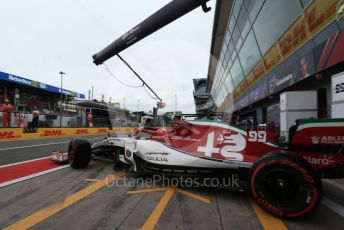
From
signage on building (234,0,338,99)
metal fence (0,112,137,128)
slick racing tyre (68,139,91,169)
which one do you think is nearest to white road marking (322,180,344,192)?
signage on building (234,0,338,99)

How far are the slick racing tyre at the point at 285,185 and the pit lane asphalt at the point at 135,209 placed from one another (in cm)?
17

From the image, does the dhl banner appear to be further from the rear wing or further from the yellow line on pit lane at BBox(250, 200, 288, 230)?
the yellow line on pit lane at BBox(250, 200, 288, 230)

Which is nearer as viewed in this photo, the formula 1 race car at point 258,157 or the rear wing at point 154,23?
the formula 1 race car at point 258,157

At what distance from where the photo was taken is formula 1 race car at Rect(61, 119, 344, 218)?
2988 mm

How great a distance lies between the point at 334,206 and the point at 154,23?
5548mm

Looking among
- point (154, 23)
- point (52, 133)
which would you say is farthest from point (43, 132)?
point (154, 23)

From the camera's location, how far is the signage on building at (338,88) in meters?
4.70

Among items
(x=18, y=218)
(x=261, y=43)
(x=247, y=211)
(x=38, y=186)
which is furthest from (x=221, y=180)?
(x=261, y=43)

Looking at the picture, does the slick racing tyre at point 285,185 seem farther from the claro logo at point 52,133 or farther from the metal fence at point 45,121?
the metal fence at point 45,121

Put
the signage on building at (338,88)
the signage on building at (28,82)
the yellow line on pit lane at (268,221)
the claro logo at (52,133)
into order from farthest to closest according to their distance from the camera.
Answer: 1. the signage on building at (28,82)
2. the claro logo at (52,133)
3. the signage on building at (338,88)
4. the yellow line on pit lane at (268,221)

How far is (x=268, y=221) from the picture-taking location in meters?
2.97

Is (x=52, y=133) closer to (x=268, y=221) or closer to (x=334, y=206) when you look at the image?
(x=268, y=221)

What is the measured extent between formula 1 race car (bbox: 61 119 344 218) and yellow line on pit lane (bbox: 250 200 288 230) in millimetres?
88

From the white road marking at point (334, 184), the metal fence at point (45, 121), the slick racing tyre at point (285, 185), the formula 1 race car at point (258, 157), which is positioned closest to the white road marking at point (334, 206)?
the formula 1 race car at point (258, 157)
